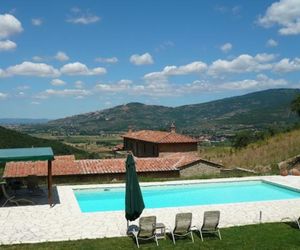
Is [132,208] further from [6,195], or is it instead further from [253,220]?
[6,195]

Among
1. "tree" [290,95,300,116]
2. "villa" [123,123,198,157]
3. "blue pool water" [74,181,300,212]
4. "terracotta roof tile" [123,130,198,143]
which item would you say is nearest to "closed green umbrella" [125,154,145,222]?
"blue pool water" [74,181,300,212]

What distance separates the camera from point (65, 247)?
11922mm

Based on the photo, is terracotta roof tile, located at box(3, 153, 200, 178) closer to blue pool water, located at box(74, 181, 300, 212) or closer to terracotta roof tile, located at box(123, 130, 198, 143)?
blue pool water, located at box(74, 181, 300, 212)

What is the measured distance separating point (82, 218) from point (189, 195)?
8.17 metres

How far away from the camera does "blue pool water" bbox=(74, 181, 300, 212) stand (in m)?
20.5

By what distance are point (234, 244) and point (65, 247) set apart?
15.9 ft

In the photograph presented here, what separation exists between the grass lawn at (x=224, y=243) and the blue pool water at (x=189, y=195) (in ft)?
21.9

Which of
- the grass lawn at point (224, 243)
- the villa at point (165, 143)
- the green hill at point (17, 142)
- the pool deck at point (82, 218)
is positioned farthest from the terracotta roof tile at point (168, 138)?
the grass lawn at point (224, 243)

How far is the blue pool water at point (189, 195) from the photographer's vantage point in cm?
2045

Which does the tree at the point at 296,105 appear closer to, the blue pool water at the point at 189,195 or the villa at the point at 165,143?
the villa at the point at 165,143

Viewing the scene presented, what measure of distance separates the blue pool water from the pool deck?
191 centimetres

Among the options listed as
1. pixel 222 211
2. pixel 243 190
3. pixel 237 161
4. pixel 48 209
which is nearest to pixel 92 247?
pixel 48 209

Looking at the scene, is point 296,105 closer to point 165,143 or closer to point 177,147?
point 177,147

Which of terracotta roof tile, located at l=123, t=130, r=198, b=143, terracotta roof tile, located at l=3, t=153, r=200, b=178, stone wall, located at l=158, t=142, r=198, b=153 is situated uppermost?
terracotta roof tile, located at l=123, t=130, r=198, b=143
